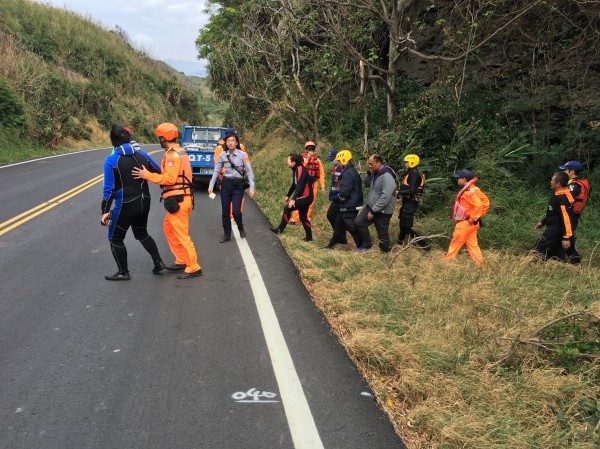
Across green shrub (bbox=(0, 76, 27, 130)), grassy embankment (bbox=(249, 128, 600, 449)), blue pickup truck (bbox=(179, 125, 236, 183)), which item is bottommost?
grassy embankment (bbox=(249, 128, 600, 449))

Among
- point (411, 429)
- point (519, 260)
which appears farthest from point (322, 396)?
point (519, 260)

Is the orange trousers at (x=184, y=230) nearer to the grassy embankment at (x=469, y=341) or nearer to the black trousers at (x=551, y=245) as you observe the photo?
the grassy embankment at (x=469, y=341)

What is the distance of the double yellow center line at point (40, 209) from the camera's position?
24.3 ft

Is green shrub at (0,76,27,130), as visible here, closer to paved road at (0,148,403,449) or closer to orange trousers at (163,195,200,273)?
paved road at (0,148,403,449)

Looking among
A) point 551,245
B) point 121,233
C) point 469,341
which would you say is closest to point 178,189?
point 121,233

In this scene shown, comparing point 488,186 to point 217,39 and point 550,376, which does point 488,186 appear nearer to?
point 550,376

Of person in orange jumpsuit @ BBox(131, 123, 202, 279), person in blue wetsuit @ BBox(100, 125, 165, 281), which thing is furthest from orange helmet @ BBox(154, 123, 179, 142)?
person in blue wetsuit @ BBox(100, 125, 165, 281)

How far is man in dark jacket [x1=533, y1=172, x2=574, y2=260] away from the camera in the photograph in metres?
5.81

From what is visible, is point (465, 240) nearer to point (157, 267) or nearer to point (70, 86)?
point (157, 267)

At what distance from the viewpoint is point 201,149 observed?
12188 millimetres

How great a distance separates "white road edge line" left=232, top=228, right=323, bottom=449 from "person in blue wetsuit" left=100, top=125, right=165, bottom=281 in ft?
5.55

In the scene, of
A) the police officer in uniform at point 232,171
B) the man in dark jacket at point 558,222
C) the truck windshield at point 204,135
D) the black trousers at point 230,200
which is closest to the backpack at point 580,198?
the man in dark jacket at point 558,222

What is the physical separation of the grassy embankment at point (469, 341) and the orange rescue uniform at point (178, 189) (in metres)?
1.50

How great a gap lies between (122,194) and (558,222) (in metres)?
5.83
